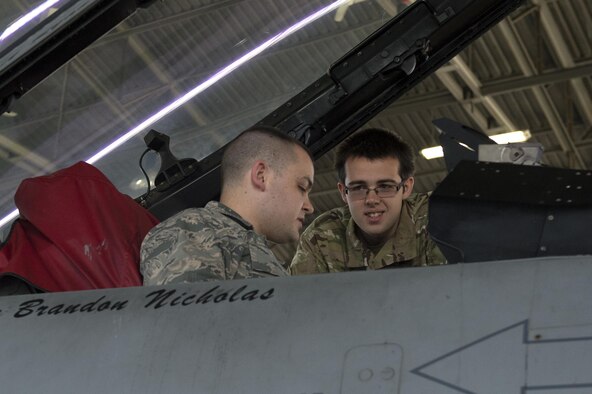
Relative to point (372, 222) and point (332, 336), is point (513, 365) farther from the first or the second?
point (372, 222)

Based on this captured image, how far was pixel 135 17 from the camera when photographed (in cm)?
345

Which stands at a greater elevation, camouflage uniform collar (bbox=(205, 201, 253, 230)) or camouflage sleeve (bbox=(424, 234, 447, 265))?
camouflage sleeve (bbox=(424, 234, 447, 265))

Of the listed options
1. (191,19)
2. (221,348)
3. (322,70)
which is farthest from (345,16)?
(221,348)

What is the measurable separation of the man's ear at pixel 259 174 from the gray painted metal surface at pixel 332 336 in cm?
94

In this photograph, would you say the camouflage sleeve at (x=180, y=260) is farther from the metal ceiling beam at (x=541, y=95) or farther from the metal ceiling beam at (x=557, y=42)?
the metal ceiling beam at (x=557, y=42)

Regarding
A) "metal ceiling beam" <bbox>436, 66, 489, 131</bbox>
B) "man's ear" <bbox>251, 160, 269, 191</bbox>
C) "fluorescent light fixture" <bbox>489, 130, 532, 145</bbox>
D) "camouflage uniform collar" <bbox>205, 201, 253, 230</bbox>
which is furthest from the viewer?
"fluorescent light fixture" <bbox>489, 130, 532, 145</bbox>

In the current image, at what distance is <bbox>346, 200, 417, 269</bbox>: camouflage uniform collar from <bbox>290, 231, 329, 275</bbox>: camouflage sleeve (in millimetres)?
122

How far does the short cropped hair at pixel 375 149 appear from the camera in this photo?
4312mm

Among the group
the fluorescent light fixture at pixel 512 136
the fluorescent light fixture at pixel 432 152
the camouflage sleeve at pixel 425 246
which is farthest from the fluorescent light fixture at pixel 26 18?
the fluorescent light fixture at pixel 432 152

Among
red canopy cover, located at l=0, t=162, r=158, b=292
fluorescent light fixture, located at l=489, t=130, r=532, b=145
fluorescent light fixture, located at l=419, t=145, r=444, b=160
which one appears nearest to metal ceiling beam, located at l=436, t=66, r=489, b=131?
fluorescent light fixture, located at l=489, t=130, r=532, b=145

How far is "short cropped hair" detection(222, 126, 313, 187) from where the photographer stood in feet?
11.0

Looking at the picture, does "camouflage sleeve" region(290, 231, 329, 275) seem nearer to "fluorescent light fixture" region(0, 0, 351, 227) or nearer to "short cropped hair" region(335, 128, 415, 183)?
"short cropped hair" region(335, 128, 415, 183)

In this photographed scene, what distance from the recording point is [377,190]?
4227 mm

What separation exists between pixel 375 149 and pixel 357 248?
1.36 feet
